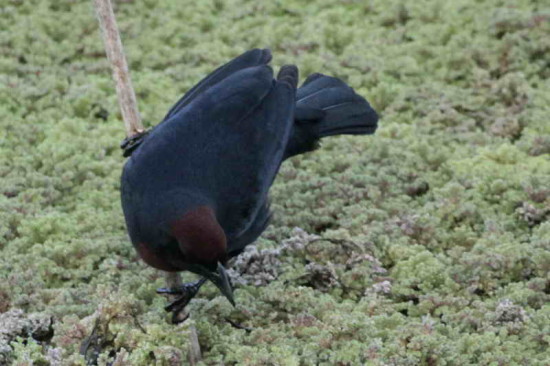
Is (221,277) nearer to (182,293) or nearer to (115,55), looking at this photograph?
(182,293)

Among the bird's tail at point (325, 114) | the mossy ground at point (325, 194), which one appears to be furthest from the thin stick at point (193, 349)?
the bird's tail at point (325, 114)

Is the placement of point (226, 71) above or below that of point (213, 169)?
above

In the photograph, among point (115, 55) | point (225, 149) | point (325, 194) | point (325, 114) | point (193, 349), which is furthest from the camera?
point (325, 194)

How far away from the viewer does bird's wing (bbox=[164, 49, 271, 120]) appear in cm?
488

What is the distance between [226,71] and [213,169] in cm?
98

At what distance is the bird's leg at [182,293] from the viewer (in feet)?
13.8

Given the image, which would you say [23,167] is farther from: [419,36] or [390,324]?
[419,36]

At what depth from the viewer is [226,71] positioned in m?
5.00

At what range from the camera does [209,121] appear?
173 inches

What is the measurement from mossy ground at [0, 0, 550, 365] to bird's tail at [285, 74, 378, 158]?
460 mm

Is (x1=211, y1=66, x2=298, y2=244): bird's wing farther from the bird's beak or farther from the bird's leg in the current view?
the bird's beak

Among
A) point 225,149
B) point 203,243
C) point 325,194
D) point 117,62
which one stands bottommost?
point 325,194

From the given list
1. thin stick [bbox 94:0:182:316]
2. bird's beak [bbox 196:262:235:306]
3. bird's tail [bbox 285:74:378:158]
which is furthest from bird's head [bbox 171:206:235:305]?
bird's tail [bbox 285:74:378:158]

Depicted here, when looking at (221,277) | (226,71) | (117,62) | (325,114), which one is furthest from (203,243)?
(325,114)
